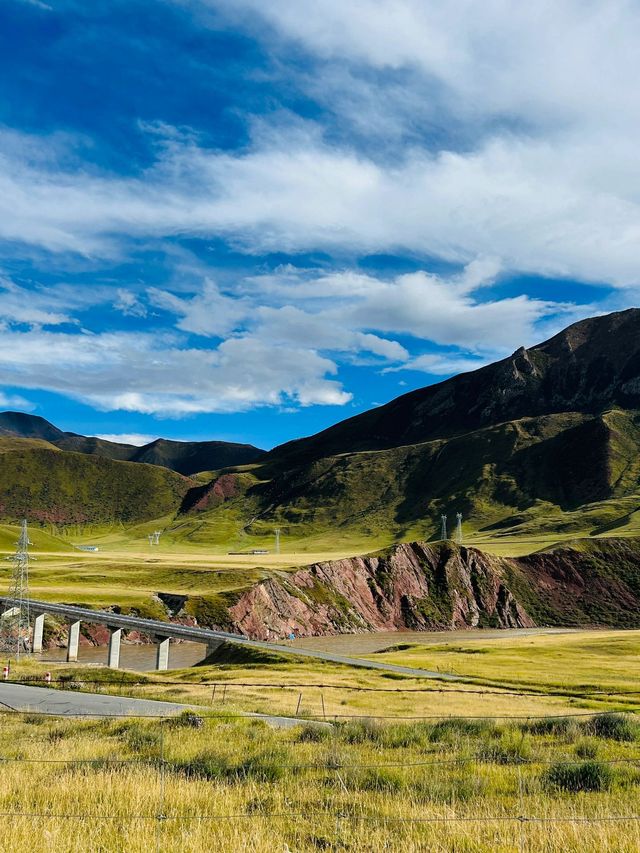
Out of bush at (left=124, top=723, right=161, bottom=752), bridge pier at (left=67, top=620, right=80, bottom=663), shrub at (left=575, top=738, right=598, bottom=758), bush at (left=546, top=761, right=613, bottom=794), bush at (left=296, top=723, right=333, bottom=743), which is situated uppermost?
bush at (left=546, top=761, right=613, bottom=794)

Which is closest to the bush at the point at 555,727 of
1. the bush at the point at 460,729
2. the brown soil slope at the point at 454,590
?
the bush at the point at 460,729

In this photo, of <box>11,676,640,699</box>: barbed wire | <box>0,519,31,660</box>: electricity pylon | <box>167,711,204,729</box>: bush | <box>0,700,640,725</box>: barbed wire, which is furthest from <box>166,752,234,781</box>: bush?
<box>0,519,31,660</box>: electricity pylon

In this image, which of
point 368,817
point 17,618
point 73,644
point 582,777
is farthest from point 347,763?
point 17,618

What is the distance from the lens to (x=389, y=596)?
404ft

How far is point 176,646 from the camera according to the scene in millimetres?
101688

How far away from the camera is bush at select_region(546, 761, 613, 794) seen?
571 inches

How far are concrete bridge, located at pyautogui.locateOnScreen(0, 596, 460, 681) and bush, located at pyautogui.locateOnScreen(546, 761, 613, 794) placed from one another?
40.8 meters

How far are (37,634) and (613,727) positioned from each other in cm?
8750

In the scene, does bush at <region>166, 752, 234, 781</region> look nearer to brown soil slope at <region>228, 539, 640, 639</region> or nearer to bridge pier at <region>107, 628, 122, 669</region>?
bridge pier at <region>107, 628, 122, 669</region>

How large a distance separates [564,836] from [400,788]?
4.03 m

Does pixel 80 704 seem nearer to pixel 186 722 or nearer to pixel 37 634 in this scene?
pixel 186 722

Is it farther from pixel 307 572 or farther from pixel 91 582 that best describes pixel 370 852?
pixel 91 582

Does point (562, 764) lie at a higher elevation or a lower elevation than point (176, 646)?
higher

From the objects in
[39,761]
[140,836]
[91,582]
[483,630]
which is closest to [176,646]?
[91,582]
